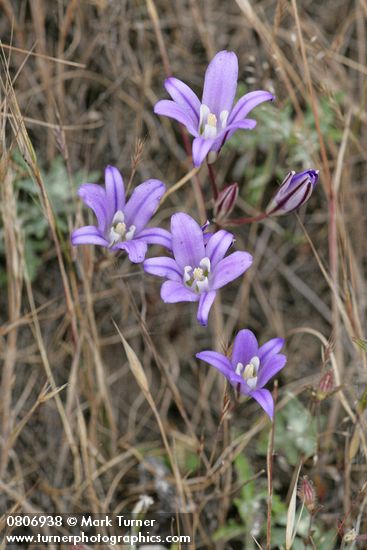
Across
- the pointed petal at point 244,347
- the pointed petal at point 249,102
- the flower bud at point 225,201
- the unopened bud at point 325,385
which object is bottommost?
the unopened bud at point 325,385

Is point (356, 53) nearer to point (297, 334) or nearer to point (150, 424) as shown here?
point (297, 334)

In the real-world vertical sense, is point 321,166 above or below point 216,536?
above

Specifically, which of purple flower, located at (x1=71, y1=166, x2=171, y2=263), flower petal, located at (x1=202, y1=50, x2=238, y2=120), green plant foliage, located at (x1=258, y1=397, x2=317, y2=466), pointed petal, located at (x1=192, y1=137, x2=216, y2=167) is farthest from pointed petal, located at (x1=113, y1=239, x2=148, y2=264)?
green plant foliage, located at (x1=258, y1=397, x2=317, y2=466)

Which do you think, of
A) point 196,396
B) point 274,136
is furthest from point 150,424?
point 274,136

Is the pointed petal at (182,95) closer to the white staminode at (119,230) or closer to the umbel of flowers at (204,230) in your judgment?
the umbel of flowers at (204,230)

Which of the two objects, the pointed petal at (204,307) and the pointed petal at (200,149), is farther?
the pointed petal at (200,149)

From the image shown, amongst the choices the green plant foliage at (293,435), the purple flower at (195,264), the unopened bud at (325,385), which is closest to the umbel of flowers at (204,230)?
the purple flower at (195,264)

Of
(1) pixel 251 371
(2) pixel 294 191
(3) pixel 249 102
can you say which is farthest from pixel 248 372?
(3) pixel 249 102

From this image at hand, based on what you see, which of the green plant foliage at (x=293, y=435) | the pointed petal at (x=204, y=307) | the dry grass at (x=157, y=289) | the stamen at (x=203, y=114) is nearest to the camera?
the pointed petal at (x=204, y=307)
